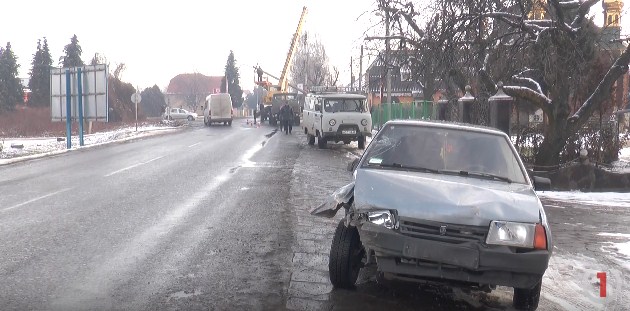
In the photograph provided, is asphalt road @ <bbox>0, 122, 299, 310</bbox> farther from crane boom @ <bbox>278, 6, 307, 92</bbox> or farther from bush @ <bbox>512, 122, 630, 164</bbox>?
crane boom @ <bbox>278, 6, 307, 92</bbox>

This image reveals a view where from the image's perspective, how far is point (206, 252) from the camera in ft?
26.3

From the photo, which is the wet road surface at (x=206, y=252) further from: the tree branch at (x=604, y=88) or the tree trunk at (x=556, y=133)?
the tree branch at (x=604, y=88)

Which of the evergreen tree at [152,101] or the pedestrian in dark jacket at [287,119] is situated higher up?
the evergreen tree at [152,101]

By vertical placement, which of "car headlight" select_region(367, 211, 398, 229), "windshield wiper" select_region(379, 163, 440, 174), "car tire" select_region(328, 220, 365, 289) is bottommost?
"car tire" select_region(328, 220, 365, 289)

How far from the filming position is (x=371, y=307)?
6.04 m

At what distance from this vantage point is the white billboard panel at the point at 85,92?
29641mm

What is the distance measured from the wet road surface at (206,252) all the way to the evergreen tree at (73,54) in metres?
60.5

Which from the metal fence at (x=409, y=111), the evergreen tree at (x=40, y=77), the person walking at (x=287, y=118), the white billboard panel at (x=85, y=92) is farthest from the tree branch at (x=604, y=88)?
the evergreen tree at (x=40, y=77)

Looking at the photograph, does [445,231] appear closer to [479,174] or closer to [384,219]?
[384,219]

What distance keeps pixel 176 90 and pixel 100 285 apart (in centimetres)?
14559

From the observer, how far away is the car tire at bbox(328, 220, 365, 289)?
253 inches

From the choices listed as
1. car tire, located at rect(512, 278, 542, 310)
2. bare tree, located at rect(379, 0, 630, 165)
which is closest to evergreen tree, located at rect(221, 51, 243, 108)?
bare tree, located at rect(379, 0, 630, 165)

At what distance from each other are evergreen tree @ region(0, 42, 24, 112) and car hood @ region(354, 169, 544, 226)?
221ft

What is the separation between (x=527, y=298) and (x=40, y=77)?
74.2 m
